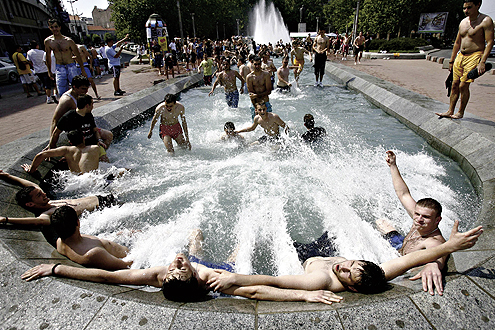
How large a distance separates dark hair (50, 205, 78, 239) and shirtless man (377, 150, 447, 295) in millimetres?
3030

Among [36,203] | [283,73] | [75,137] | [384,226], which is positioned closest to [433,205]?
[384,226]

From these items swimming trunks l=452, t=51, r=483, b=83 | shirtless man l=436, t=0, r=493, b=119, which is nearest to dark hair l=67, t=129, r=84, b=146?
shirtless man l=436, t=0, r=493, b=119

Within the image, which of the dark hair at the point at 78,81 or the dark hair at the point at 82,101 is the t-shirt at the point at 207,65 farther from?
the dark hair at the point at 82,101

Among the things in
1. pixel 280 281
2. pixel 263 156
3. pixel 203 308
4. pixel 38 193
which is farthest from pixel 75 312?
pixel 263 156

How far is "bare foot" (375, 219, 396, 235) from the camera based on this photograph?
12.0 feet

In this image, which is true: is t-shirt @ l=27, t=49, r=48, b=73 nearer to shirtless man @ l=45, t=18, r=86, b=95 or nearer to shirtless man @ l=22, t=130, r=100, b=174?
shirtless man @ l=45, t=18, r=86, b=95

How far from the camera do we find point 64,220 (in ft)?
8.76

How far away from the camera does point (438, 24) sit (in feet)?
101

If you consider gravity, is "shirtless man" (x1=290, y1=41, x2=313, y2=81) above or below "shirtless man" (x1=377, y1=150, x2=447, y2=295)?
above

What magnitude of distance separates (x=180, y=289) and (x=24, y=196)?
2455mm

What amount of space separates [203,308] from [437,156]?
556cm

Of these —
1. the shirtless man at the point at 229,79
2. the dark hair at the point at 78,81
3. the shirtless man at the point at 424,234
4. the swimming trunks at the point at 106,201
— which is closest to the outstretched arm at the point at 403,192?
the shirtless man at the point at 424,234

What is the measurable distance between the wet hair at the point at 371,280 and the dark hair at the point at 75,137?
14.1 ft

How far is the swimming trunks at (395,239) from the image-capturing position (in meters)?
3.35
